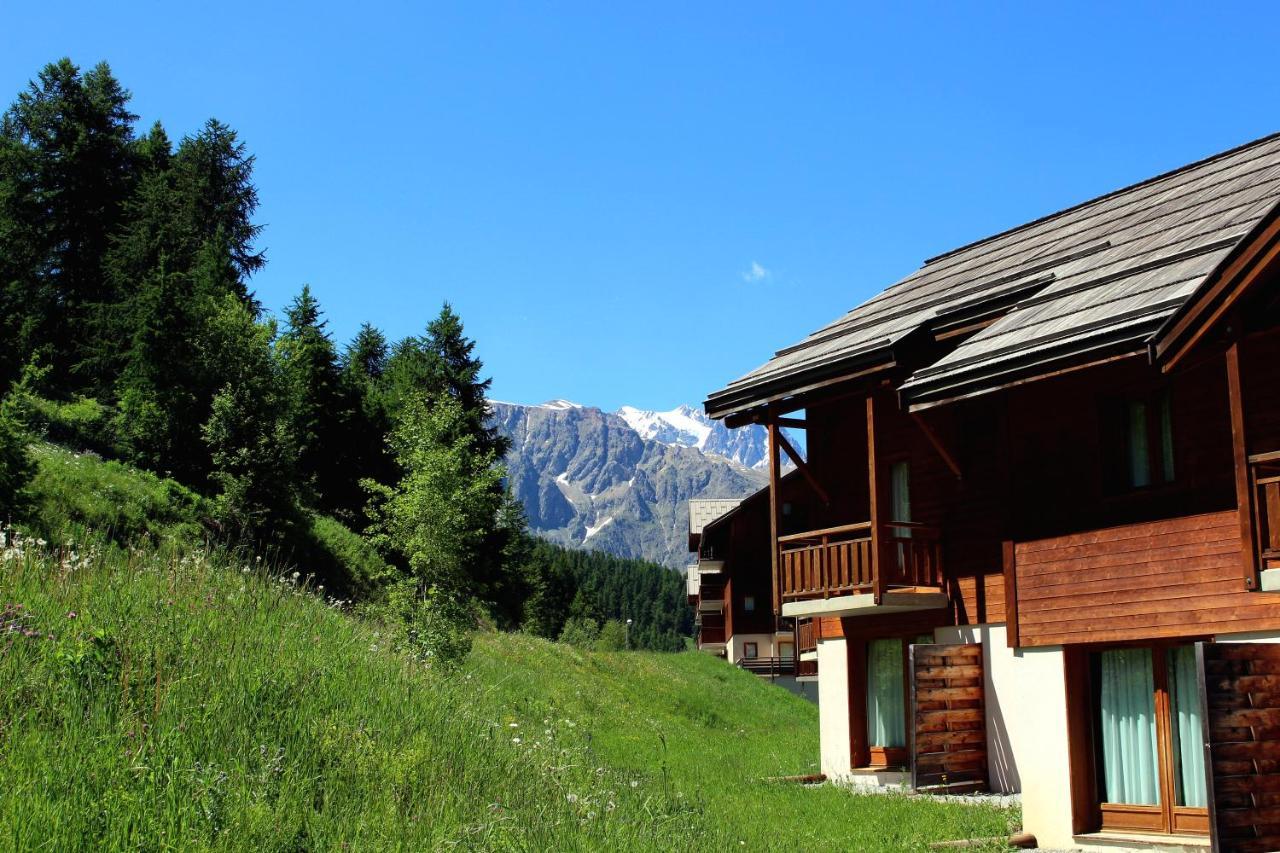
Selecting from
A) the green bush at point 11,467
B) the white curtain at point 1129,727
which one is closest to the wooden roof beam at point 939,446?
the white curtain at point 1129,727

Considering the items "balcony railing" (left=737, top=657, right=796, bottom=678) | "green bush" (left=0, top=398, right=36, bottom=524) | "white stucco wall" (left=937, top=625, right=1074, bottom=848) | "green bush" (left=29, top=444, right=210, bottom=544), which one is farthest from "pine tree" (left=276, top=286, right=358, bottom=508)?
"white stucco wall" (left=937, top=625, right=1074, bottom=848)

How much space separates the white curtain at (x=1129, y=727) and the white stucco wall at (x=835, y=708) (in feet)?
21.3

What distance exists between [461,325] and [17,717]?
4643 cm

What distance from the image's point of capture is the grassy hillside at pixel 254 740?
6984mm

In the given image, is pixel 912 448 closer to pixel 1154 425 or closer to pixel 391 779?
pixel 1154 425

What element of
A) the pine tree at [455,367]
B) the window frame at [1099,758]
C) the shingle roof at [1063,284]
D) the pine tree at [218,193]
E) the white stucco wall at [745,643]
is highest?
the pine tree at [218,193]

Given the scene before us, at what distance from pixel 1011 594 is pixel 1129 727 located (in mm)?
2250

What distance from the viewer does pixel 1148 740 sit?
1352 centimetres

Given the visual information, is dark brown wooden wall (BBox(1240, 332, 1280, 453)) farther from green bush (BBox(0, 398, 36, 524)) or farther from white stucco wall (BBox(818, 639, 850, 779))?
green bush (BBox(0, 398, 36, 524))

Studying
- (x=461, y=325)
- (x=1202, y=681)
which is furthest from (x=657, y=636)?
(x=1202, y=681)

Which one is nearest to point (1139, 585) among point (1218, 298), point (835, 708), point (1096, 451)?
point (1096, 451)

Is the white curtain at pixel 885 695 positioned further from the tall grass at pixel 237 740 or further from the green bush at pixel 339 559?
the green bush at pixel 339 559

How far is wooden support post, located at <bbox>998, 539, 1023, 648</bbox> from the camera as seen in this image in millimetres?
15070

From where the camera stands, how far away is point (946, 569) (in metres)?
18.1
